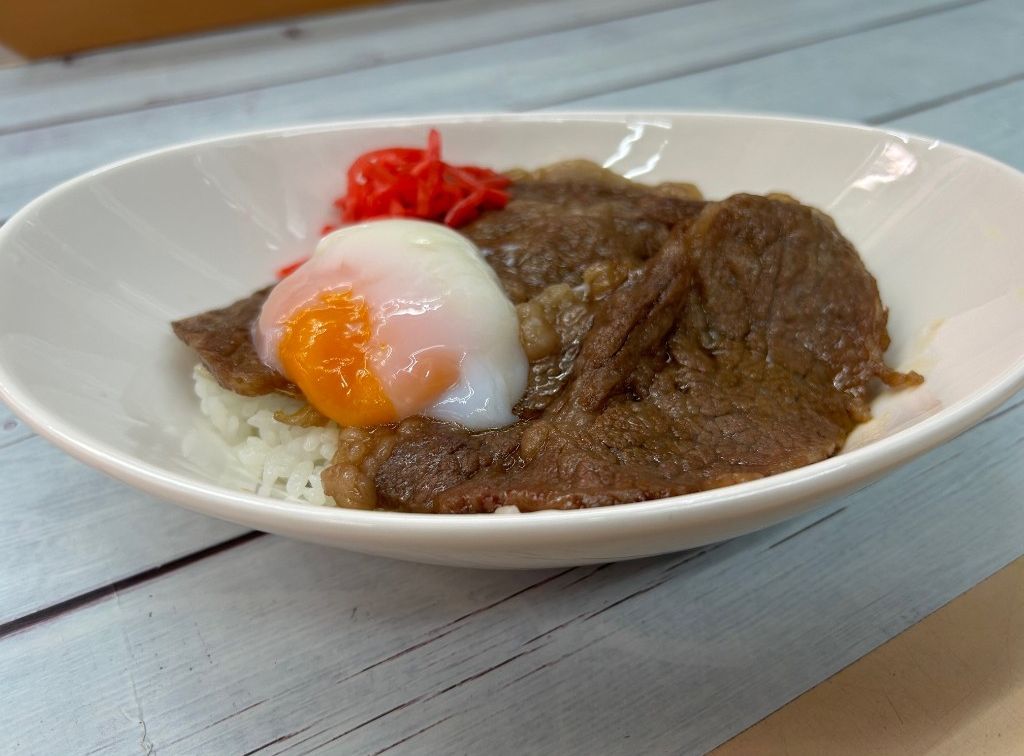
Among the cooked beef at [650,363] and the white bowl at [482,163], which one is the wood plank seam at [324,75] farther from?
the cooked beef at [650,363]

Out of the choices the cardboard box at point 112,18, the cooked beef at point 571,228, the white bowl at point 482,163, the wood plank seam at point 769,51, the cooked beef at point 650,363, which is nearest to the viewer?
the white bowl at point 482,163

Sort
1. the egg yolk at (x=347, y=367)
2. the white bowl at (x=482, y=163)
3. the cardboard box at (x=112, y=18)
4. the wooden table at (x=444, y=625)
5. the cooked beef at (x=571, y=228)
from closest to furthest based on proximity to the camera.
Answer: the white bowl at (x=482, y=163), the wooden table at (x=444, y=625), the egg yolk at (x=347, y=367), the cooked beef at (x=571, y=228), the cardboard box at (x=112, y=18)

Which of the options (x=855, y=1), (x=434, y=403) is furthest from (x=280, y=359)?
(x=855, y=1)

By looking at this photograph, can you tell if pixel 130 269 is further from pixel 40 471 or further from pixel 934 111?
pixel 934 111

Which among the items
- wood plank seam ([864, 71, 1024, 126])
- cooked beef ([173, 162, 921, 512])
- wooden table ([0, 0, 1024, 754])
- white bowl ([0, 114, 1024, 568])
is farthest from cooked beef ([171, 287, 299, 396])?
wood plank seam ([864, 71, 1024, 126])

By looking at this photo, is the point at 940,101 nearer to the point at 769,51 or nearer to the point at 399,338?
the point at 769,51

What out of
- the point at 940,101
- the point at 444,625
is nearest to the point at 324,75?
the point at 940,101

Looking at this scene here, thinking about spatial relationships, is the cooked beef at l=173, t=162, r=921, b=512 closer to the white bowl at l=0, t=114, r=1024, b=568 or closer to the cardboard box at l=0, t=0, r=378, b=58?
the white bowl at l=0, t=114, r=1024, b=568

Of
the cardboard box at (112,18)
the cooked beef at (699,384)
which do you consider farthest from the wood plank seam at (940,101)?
the cardboard box at (112,18)
